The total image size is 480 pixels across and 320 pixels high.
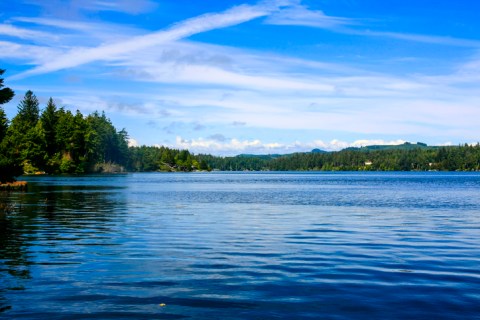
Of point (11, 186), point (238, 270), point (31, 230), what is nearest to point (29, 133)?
point (11, 186)

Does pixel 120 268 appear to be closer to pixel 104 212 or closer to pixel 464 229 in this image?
pixel 464 229

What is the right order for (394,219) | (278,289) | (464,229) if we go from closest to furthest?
(278,289)
(464,229)
(394,219)

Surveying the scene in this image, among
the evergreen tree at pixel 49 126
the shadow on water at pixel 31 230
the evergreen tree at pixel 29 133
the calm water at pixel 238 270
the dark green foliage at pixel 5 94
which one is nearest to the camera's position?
the calm water at pixel 238 270

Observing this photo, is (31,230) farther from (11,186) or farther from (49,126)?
(49,126)

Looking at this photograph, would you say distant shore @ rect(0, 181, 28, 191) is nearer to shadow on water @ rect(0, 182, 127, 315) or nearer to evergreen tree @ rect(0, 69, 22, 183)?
evergreen tree @ rect(0, 69, 22, 183)

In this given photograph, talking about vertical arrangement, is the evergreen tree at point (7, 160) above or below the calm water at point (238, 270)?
above

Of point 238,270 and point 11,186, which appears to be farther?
point 11,186

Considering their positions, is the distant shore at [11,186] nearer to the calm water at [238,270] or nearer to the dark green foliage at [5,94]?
the dark green foliage at [5,94]

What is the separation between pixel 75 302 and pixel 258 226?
20.4 meters

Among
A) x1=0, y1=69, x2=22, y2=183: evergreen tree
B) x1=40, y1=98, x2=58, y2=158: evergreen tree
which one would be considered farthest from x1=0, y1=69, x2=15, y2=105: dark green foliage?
x1=40, y1=98, x2=58, y2=158: evergreen tree

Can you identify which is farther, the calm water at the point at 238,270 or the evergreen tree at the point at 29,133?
the evergreen tree at the point at 29,133

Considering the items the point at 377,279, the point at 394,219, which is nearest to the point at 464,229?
the point at 394,219

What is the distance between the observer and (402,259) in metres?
20.8

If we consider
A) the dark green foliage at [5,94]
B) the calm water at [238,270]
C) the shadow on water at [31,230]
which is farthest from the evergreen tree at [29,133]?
the calm water at [238,270]
